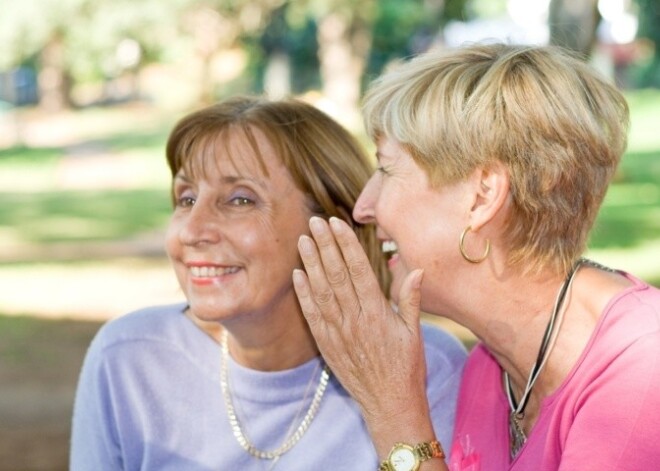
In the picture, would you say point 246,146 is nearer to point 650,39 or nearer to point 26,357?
point 26,357

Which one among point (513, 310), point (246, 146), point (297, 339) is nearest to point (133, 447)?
point (297, 339)

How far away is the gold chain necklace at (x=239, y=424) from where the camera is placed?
2.86m

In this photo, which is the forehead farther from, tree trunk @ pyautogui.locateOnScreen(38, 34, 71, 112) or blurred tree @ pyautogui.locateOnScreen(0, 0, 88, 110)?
tree trunk @ pyautogui.locateOnScreen(38, 34, 71, 112)

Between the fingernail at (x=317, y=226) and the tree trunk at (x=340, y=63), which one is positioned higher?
the fingernail at (x=317, y=226)

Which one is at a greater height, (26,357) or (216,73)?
(26,357)

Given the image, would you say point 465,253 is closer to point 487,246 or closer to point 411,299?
point 487,246

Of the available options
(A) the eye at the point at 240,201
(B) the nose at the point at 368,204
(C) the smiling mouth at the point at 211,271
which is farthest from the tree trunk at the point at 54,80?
(B) the nose at the point at 368,204

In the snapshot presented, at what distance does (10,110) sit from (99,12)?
880 centimetres

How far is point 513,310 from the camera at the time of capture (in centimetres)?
249

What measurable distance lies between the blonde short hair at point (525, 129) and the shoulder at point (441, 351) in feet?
2.09

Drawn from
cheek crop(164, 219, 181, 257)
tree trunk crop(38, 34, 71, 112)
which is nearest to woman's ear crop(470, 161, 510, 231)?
cheek crop(164, 219, 181, 257)

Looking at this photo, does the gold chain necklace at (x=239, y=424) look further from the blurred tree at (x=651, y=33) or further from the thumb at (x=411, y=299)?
the blurred tree at (x=651, y=33)

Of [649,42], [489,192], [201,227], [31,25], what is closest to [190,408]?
[201,227]

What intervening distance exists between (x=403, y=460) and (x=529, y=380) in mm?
367
